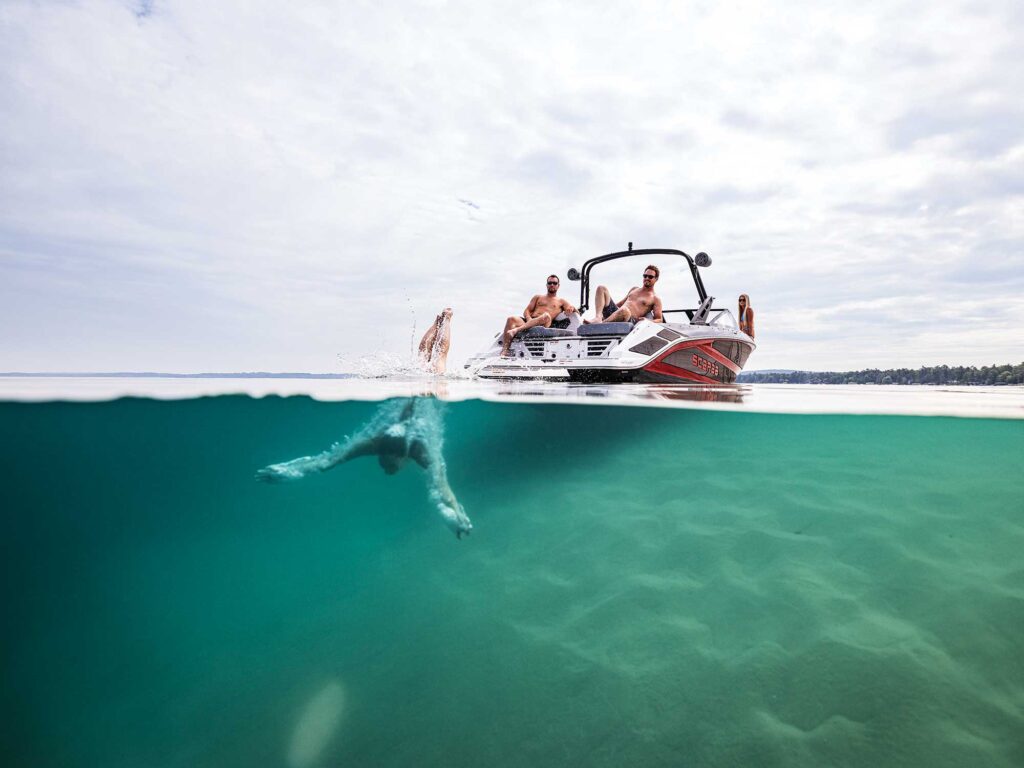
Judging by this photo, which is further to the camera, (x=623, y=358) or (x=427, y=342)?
(x=427, y=342)

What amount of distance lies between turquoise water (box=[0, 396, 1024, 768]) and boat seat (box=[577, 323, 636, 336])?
1.50 m

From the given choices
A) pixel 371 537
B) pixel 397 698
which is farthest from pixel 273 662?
pixel 371 537

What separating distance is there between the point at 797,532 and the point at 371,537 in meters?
5.89

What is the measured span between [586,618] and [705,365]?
25.1 ft

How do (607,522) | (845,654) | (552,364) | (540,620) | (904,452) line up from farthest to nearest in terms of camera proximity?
(552,364) < (904,452) < (607,522) < (540,620) < (845,654)

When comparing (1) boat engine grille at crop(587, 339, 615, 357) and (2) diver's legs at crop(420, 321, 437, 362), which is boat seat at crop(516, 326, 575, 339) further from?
(2) diver's legs at crop(420, 321, 437, 362)

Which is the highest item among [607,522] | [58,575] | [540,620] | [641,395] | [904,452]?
[641,395]

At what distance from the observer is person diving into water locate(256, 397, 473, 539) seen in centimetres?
636

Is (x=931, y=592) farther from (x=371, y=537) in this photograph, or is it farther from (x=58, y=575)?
(x=58, y=575)

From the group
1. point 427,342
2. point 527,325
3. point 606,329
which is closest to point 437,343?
point 427,342

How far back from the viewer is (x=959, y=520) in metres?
5.92

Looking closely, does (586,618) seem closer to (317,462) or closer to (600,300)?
(317,462)

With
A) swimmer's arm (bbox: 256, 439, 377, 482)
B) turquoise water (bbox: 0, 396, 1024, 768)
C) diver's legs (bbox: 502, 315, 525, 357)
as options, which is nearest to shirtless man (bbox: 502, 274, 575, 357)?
diver's legs (bbox: 502, 315, 525, 357)

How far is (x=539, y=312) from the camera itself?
10461 mm
